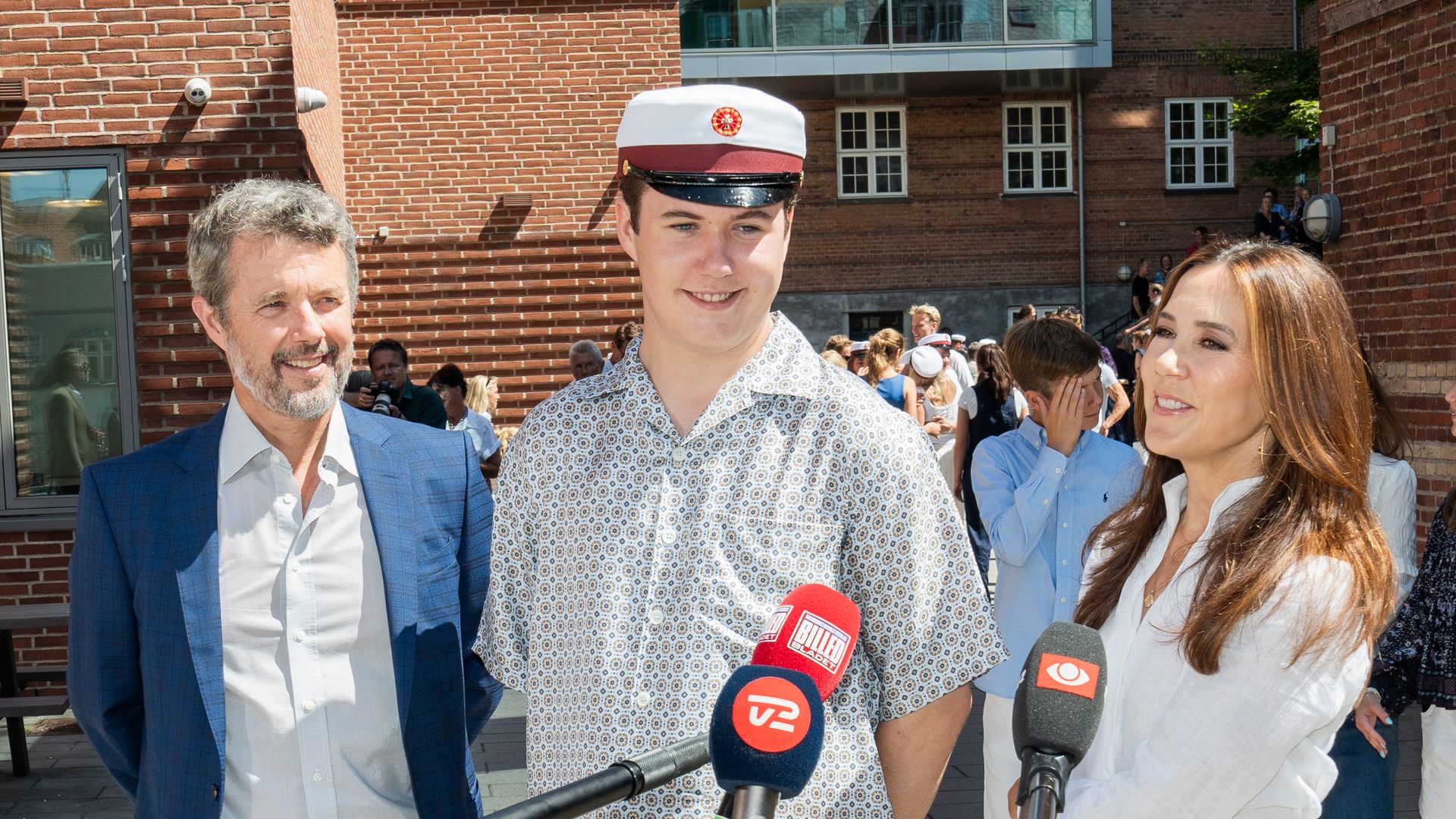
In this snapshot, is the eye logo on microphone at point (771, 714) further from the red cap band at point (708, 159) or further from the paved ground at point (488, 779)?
the paved ground at point (488, 779)

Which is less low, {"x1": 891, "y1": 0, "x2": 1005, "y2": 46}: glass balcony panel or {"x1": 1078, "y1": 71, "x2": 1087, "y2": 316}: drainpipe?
{"x1": 891, "y1": 0, "x2": 1005, "y2": 46}: glass balcony panel

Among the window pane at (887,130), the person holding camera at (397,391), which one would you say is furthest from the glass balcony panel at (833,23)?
the person holding camera at (397,391)

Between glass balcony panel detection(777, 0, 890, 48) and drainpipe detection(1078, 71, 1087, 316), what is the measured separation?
16.8 ft

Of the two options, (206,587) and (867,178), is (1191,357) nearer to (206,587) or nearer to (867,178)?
(206,587)

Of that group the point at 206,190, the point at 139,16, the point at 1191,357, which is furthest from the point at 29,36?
the point at 1191,357

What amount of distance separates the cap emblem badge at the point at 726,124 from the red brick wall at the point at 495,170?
9122 mm

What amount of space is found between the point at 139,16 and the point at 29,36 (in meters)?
0.59

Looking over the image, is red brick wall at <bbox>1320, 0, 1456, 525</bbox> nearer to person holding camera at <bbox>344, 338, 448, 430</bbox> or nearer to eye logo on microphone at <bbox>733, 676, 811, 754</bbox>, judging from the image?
person holding camera at <bbox>344, 338, 448, 430</bbox>

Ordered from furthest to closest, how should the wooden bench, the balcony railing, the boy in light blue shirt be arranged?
the balcony railing, the wooden bench, the boy in light blue shirt

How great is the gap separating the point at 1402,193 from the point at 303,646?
7.31m

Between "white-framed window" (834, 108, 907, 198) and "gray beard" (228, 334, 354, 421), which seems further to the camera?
"white-framed window" (834, 108, 907, 198)

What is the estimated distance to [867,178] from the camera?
27.6 meters

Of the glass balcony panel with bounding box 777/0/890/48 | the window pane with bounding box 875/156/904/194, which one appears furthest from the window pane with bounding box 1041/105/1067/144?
the glass balcony panel with bounding box 777/0/890/48

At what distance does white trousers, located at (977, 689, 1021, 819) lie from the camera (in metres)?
4.23
